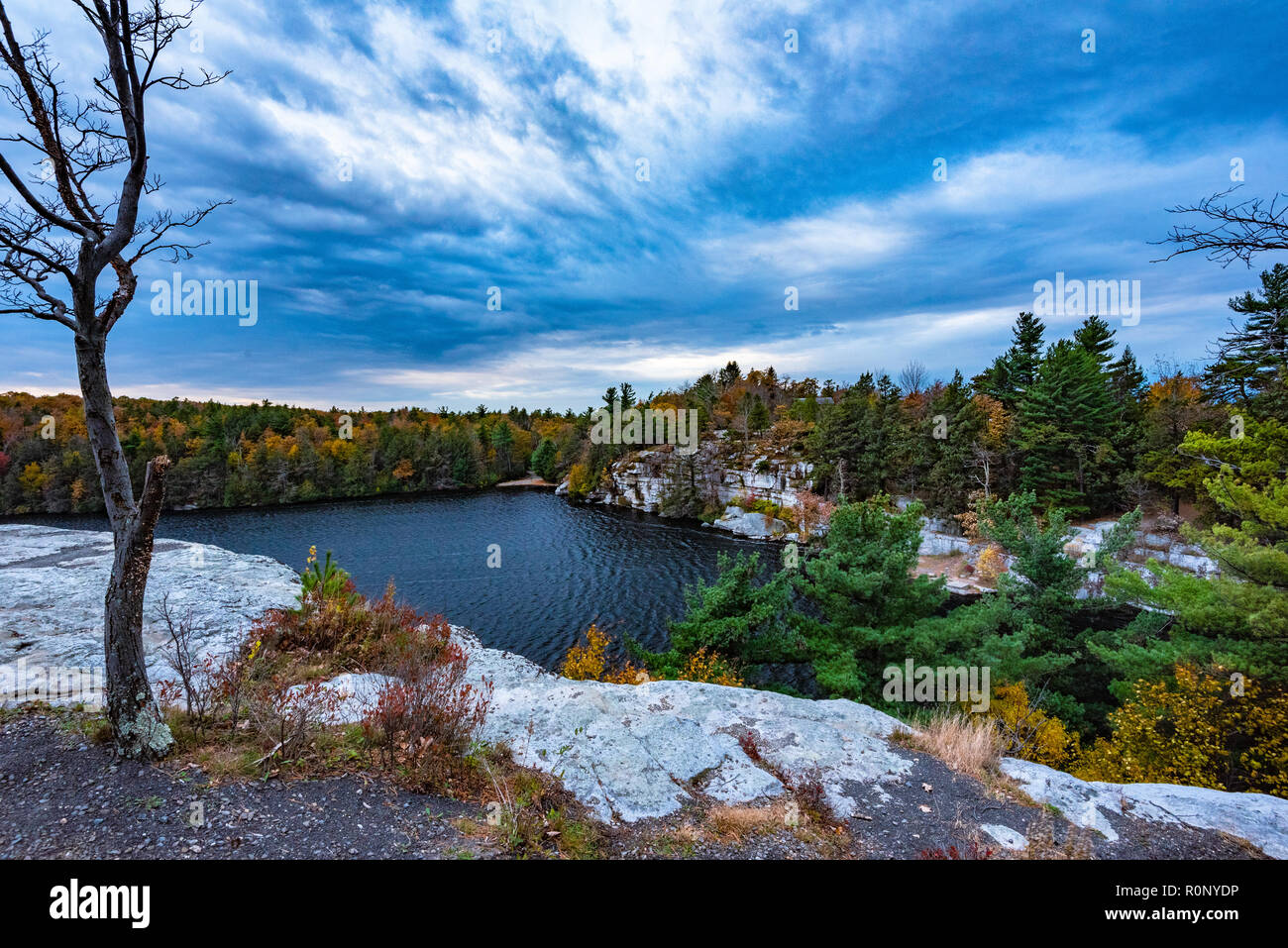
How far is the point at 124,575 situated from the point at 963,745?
33.0ft

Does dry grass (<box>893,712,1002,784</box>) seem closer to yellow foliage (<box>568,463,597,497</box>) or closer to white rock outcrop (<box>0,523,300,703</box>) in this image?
white rock outcrop (<box>0,523,300,703</box>)

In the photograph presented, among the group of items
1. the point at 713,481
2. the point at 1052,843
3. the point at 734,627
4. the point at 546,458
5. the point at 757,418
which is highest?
the point at 757,418

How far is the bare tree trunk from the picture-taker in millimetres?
4570

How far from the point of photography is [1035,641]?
15.7 meters

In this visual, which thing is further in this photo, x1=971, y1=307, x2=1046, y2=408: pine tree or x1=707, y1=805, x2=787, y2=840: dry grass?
x1=971, y1=307, x2=1046, y2=408: pine tree

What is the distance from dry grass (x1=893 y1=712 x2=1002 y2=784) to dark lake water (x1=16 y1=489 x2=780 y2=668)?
53.2ft

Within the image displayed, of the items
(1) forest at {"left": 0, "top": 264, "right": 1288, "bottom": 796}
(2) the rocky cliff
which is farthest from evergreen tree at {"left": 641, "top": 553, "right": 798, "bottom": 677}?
(2) the rocky cliff

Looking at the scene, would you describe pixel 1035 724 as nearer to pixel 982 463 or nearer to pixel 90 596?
pixel 90 596

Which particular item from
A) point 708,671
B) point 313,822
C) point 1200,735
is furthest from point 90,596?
point 1200,735

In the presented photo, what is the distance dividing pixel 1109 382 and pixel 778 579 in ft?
143

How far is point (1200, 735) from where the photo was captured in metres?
10.9
